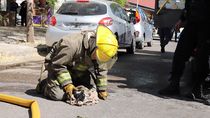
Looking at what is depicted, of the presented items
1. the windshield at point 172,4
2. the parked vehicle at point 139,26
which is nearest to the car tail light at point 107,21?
the windshield at point 172,4

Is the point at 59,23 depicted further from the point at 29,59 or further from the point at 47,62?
the point at 47,62

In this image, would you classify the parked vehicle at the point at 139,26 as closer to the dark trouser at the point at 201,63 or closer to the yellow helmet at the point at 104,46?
the dark trouser at the point at 201,63

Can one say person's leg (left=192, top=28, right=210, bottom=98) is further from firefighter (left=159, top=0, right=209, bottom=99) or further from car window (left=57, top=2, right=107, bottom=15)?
car window (left=57, top=2, right=107, bottom=15)

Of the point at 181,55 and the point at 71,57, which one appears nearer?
the point at 71,57

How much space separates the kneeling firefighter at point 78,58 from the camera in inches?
254

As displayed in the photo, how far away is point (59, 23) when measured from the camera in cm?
1316

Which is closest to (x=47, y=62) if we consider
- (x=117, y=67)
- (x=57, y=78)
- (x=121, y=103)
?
(x=57, y=78)

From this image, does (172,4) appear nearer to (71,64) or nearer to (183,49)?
(183,49)

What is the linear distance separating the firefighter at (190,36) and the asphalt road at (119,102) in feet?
0.80

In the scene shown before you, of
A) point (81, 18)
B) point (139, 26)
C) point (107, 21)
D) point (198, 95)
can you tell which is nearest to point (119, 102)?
point (198, 95)

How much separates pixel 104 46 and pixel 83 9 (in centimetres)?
706

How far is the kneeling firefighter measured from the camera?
6441 mm

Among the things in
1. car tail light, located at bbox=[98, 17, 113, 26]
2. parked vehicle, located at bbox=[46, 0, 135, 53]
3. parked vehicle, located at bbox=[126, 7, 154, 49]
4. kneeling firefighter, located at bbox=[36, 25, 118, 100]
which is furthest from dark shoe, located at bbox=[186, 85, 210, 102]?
parked vehicle, located at bbox=[126, 7, 154, 49]

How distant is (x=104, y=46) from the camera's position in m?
6.38
